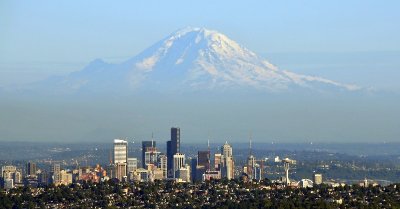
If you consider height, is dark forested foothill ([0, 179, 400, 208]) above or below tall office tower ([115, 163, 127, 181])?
below

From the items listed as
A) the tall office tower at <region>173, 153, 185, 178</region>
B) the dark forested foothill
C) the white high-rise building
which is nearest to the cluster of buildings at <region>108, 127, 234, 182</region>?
the tall office tower at <region>173, 153, 185, 178</region>

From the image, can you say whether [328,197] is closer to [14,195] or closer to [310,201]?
[310,201]

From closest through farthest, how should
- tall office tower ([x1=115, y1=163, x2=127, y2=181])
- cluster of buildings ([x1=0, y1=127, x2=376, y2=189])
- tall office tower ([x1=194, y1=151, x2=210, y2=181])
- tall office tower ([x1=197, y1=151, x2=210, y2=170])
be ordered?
cluster of buildings ([x1=0, y1=127, x2=376, y2=189]) → tall office tower ([x1=115, y1=163, x2=127, y2=181]) → tall office tower ([x1=194, y1=151, x2=210, y2=181]) → tall office tower ([x1=197, y1=151, x2=210, y2=170])

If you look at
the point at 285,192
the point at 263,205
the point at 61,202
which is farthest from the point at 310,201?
the point at 61,202

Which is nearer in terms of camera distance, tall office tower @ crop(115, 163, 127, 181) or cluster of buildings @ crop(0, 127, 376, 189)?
cluster of buildings @ crop(0, 127, 376, 189)

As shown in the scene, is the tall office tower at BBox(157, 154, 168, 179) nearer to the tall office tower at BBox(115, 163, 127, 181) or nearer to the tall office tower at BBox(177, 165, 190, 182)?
the tall office tower at BBox(115, 163, 127, 181)

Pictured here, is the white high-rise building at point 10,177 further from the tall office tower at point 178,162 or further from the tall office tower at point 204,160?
the tall office tower at point 204,160

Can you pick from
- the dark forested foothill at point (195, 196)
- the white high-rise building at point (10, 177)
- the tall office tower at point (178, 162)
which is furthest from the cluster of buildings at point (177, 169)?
the dark forested foothill at point (195, 196)

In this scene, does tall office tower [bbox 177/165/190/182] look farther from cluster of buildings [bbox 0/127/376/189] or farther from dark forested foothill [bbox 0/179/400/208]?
dark forested foothill [bbox 0/179/400/208]

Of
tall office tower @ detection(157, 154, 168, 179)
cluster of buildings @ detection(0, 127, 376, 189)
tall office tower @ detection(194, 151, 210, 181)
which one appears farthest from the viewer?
tall office tower @ detection(157, 154, 168, 179)

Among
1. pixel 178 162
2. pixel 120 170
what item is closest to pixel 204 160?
pixel 178 162

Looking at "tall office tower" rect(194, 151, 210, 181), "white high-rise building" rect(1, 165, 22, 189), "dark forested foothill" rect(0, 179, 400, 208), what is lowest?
"dark forested foothill" rect(0, 179, 400, 208)

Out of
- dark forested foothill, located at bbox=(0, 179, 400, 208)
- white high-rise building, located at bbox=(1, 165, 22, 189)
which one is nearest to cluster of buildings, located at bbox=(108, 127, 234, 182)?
white high-rise building, located at bbox=(1, 165, 22, 189)
